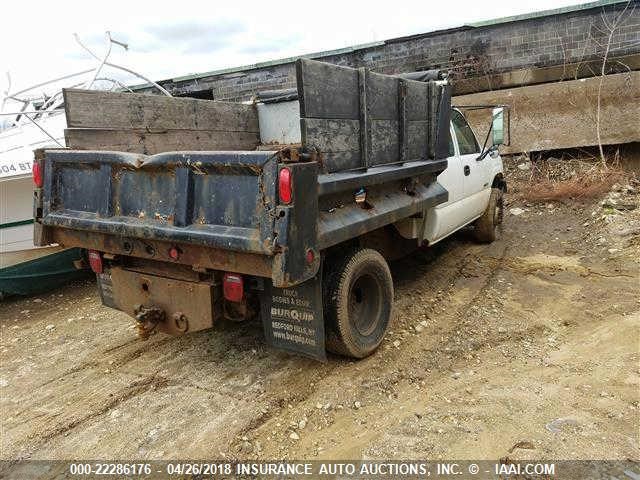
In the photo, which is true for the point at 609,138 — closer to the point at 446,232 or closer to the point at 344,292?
the point at 446,232

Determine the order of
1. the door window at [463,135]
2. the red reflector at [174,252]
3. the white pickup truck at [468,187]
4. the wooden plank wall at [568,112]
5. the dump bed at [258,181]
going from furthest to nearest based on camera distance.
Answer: the wooden plank wall at [568,112]
the door window at [463,135]
the white pickup truck at [468,187]
the red reflector at [174,252]
the dump bed at [258,181]

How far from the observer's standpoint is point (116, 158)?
3396 millimetres

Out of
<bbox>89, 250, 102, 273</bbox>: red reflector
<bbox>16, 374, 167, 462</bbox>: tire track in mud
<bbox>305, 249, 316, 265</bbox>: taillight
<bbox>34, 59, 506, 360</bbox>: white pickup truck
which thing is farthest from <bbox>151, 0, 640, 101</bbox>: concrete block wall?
<bbox>16, 374, 167, 462</bbox>: tire track in mud

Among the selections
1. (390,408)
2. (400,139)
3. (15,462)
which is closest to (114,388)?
(15,462)

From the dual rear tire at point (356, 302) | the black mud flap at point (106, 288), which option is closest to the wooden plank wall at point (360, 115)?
the dual rear tire at point (356, 302)

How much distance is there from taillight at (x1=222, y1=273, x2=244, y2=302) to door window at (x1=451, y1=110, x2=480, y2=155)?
3518 millimetres

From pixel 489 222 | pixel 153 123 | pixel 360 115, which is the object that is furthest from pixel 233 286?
pixel 489 222

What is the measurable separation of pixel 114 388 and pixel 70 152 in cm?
182

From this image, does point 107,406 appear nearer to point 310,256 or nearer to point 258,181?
point 310,256

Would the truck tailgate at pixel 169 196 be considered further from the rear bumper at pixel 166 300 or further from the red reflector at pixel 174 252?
the rear bumper at pixel 166 300

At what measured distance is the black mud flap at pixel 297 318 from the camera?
3359mm

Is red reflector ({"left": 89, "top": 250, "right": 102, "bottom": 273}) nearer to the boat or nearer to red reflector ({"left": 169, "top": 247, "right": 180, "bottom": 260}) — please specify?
red reflector ({"left": 169, "top": 247, "right": 180, "bottom": 260})

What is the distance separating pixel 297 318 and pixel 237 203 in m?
0.97

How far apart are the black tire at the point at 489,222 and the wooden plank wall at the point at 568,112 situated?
3288mm
